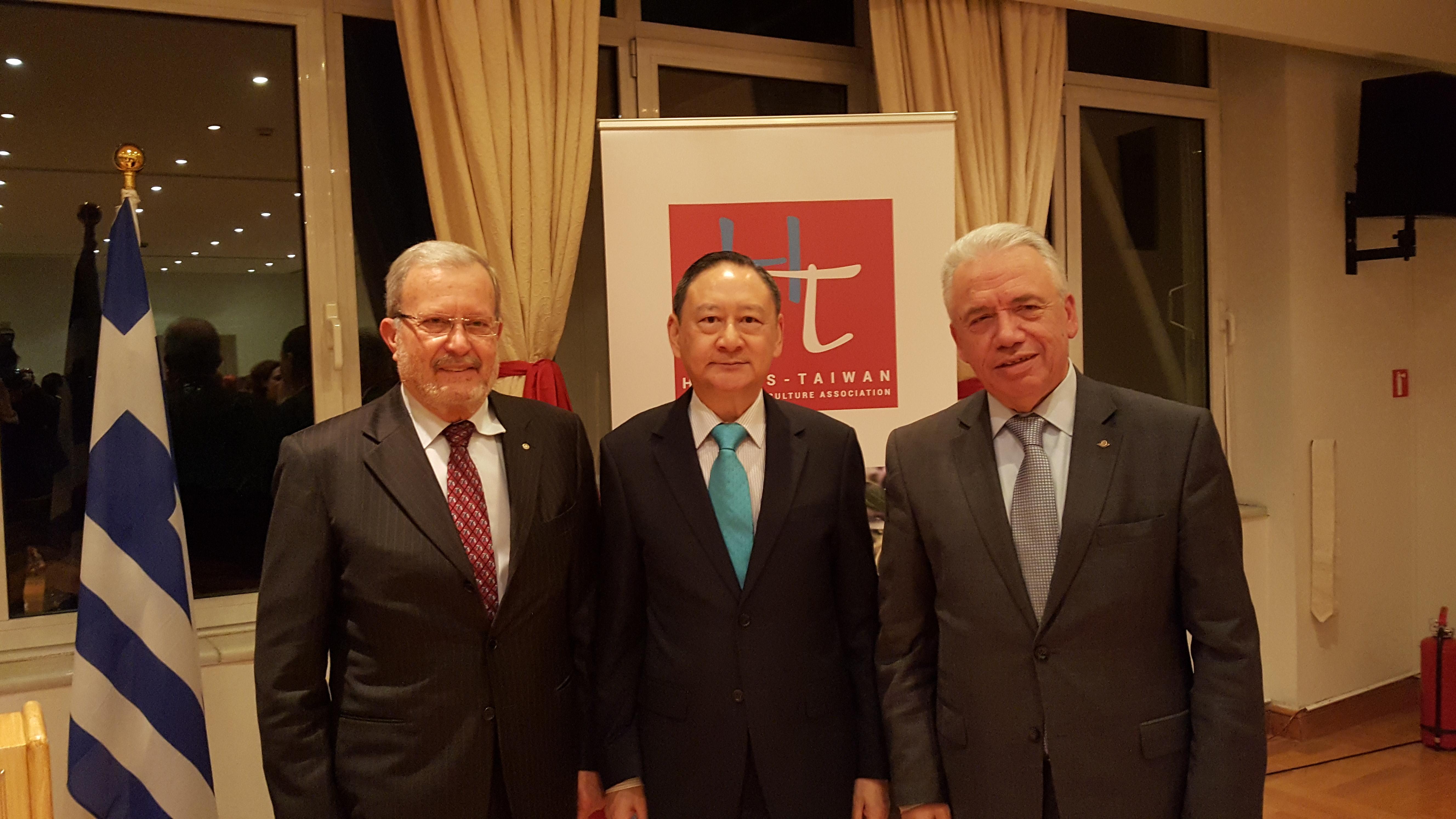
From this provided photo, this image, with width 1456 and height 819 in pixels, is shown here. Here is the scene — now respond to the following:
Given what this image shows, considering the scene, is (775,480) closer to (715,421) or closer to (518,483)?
(715,421)

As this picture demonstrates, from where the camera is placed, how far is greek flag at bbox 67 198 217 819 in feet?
7.93

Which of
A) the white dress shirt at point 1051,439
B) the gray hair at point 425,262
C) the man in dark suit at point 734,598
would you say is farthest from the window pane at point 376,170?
the white dress shirt at point 1051,439

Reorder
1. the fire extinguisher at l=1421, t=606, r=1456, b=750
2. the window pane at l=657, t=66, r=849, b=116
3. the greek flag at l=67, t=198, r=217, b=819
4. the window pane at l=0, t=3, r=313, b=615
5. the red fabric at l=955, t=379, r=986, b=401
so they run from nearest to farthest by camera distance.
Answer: the greek flag at l=67, t=198, r=217, b=819 < the window pane at l=0, t=3, r=313, b=615 < the red fabric at l=955, t=379, r=986, b=401 < the window pane at l=657, t=66, r=849, b=116 < the fire extinguisher at l=1421, t=606, r=1456, b=750

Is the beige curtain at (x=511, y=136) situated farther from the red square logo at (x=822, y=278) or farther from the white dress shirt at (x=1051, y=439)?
the white dress shirt at (x=1051, y=439)

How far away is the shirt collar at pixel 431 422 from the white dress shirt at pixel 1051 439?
93cm

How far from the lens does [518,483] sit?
1940 mm

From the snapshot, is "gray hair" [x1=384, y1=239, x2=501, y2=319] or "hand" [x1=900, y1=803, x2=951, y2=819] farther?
"gray hair" [x1=384, y1=239, x2=501, y2=319]

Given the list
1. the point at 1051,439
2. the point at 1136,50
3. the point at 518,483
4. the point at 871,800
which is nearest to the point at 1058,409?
the point at 1051,439

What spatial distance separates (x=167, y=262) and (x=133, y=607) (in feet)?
3.77

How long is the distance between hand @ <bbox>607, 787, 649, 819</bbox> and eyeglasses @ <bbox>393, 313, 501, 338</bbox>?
2.95 feet

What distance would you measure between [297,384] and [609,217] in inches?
44.9

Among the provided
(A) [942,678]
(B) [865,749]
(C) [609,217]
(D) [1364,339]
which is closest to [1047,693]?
(A) [942,678]

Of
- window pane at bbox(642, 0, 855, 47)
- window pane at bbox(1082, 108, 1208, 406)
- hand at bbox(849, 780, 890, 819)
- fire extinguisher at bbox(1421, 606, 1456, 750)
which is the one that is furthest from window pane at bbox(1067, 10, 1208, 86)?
hand at bbox(849, 780, 890, 819)

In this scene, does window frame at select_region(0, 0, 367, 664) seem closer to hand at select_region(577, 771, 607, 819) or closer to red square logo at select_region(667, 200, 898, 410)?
red square logo at select_region(667, 200, 898, 410)
